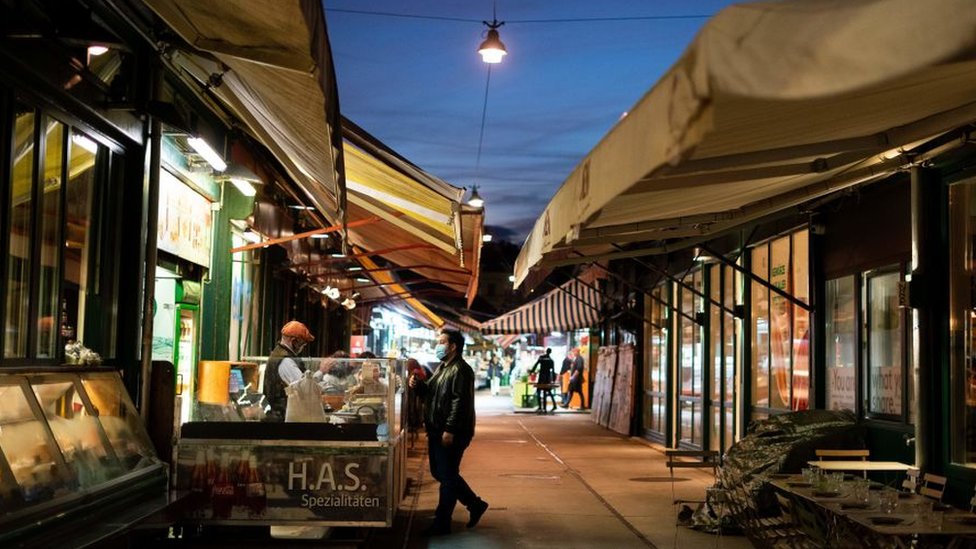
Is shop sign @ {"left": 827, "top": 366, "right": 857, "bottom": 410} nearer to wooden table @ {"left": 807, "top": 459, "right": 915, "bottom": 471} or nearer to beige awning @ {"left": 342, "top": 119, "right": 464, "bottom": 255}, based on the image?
wooden table @ {"left": 807, "top": 459, "right": 915, "bottom": 471}

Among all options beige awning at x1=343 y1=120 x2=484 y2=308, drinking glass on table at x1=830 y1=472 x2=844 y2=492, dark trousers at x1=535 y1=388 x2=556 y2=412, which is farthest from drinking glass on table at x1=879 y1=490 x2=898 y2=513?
dark trousers at x1=535 y1=388 x2=556 y2=412

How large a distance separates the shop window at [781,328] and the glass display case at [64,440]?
25.8ft

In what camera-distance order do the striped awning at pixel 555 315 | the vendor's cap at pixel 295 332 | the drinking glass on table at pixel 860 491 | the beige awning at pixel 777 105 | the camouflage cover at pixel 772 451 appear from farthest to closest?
1. the striped awning at pixel 555 315
2. the vendor's cap at pixel 295 332
3. the camouflage cover at pixel 772 451
4. the drinking glass on table at pixel 860 491
5. the beige awning at pixel 777 105

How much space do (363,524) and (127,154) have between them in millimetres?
3346

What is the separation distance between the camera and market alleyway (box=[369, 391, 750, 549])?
32.6 feet

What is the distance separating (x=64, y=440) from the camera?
5895mm

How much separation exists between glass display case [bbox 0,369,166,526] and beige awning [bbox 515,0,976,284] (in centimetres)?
282

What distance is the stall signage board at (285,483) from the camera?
25.8ft

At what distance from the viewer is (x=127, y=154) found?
8617 mm

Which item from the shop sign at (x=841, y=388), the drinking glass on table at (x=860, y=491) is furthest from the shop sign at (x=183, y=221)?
the shop sign at (x=841, y=388)

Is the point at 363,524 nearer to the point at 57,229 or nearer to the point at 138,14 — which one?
the point at 57,229

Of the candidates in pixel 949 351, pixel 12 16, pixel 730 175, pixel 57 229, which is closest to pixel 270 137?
pixel 57 229

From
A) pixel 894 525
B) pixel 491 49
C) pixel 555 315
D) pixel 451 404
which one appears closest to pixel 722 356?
pixel 491 49

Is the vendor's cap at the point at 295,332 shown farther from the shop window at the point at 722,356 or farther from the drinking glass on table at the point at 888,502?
the shop window at the point at 722,356
